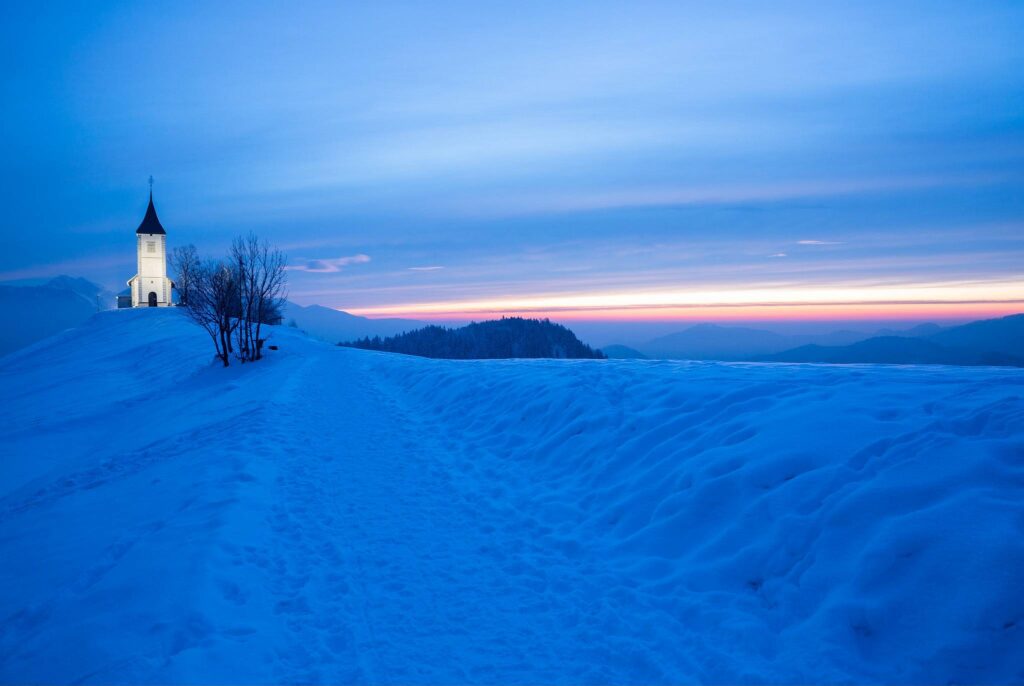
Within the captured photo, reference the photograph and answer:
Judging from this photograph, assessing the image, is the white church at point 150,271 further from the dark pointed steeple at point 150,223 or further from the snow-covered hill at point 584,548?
the snow-covered hill at point 584,548

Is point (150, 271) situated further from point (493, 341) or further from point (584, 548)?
point (584, 548)

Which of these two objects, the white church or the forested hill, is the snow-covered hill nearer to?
the white church

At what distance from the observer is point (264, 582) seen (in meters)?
5.92

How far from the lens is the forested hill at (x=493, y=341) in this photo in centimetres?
11638

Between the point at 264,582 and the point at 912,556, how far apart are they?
6275 mm

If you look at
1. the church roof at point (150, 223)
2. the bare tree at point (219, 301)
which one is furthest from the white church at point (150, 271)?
the bare tree at point (219, 301)

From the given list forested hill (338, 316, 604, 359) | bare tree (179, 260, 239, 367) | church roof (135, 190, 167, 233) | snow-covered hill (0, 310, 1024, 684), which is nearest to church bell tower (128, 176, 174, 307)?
church roof (135, 190, 167, 233)

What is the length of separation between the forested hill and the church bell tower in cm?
3921

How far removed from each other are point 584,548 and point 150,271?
87905mm

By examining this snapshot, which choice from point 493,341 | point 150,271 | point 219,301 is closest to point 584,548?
point 219,301

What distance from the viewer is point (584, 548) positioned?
22.3ft

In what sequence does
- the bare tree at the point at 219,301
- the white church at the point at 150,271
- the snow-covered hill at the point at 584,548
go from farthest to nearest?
the white church at the point at 150,271 < the bare tree at the point at 219,301 < the snow-covered hill at the point at 584,548

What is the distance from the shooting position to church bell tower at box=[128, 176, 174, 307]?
250ft

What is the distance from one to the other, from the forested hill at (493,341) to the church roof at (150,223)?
135ft
